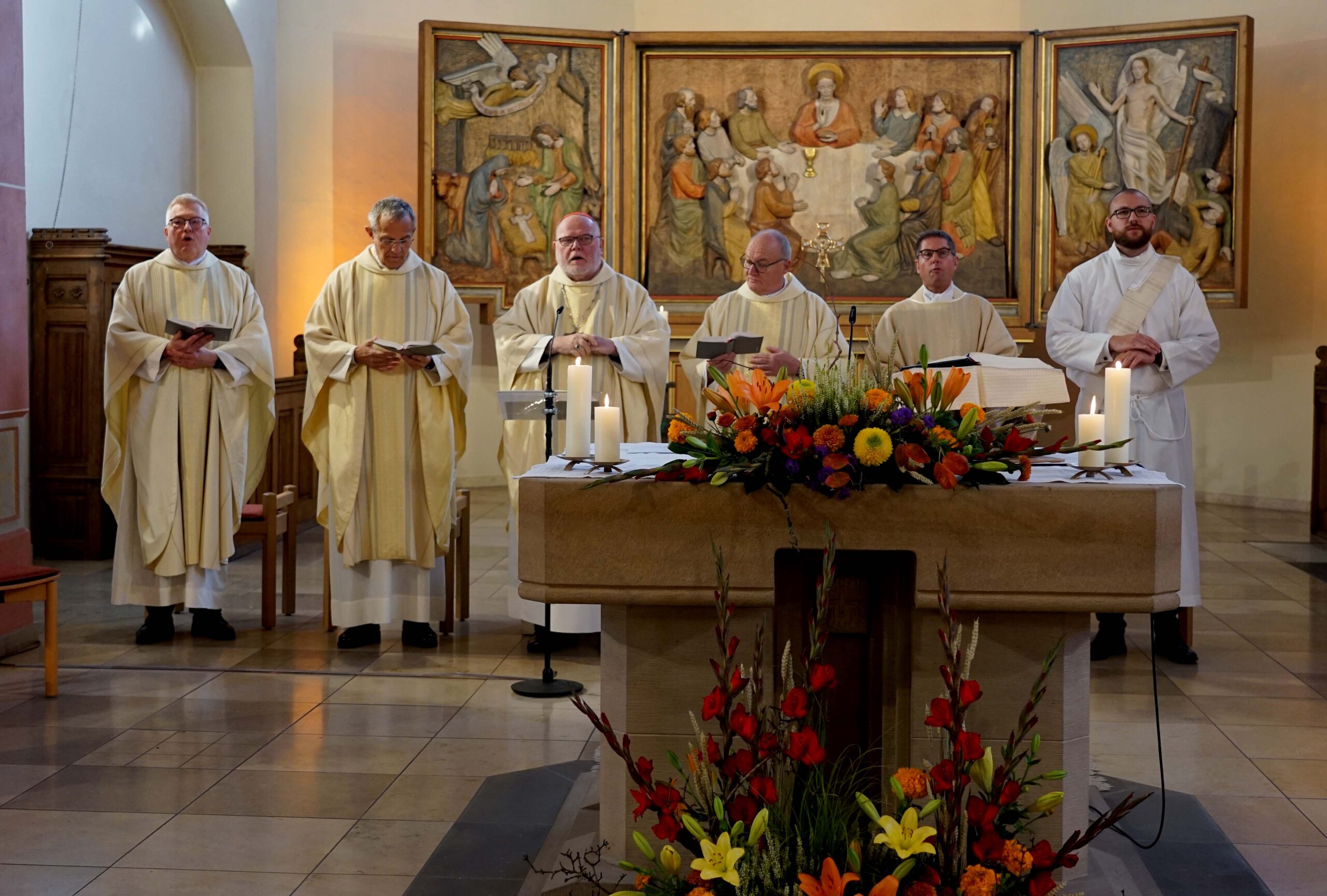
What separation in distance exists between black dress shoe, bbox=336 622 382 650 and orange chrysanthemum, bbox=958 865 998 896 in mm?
4640

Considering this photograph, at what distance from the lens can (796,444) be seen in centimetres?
300

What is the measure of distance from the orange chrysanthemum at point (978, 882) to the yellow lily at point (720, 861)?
373mm

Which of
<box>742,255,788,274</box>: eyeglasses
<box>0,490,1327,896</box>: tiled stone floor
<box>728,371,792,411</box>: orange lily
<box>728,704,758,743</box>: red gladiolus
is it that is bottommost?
<box>0,490,1327,896</box>: tiled stone floor

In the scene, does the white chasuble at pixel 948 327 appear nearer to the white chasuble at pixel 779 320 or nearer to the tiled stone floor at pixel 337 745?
the white chasuble at pixel 779 320

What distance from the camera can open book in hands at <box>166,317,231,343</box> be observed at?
6406mm

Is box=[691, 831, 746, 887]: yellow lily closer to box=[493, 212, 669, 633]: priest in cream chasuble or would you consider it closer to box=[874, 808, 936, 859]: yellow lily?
box=[874, 808, 936, 859]: yellow lily

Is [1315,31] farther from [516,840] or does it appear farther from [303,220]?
[516,840]

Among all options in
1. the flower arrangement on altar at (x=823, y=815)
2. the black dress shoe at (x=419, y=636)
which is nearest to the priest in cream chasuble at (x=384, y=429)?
→ the black dress shoe at (x=419, y=636)

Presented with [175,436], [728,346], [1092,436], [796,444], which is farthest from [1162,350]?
[175,436]

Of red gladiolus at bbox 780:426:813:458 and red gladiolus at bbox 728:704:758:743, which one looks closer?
red gladiolus at bbox 728:704:758:743

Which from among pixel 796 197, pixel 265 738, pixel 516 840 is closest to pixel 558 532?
pixel 516 840

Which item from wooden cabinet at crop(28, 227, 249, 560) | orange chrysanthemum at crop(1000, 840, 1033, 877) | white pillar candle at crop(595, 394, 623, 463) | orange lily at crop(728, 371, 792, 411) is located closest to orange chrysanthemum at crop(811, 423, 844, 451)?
orange lily at crop(728, 371, 792, 411)

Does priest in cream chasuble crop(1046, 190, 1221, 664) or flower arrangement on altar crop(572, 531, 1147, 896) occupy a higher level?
priest in cream chasuble crop(1046, 190, 1221, 664)

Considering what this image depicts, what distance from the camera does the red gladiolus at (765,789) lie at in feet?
7.75
